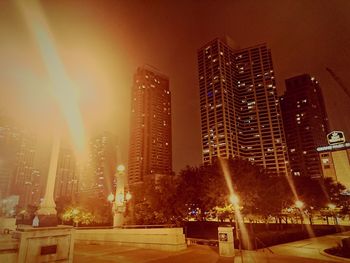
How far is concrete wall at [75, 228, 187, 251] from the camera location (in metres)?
17.3

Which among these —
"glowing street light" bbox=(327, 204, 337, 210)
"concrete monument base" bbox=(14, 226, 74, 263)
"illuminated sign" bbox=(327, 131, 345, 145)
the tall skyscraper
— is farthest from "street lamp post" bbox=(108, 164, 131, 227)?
the tall skyscraper

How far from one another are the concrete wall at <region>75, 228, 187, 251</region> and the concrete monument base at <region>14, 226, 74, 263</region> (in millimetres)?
8695

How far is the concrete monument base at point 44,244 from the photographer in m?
8.91

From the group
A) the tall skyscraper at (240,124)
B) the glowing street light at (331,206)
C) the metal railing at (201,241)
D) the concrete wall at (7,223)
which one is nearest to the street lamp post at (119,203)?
the metal railing at (201,241)

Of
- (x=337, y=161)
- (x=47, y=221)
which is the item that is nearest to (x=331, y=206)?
(x=47, y=221)

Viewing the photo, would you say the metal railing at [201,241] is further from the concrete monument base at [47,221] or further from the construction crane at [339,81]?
the construction crane at [339,81]

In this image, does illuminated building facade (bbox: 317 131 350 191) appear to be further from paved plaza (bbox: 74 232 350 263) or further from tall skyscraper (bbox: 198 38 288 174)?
paved plaza (bbox: 74 232 350 263)

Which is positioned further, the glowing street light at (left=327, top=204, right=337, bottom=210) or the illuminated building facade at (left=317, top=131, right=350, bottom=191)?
the illuminated building facade at (left=317, top=131, right=350, bottom=191)

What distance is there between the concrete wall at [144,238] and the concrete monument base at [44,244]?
870 centimetres

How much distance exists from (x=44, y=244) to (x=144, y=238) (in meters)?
10.8

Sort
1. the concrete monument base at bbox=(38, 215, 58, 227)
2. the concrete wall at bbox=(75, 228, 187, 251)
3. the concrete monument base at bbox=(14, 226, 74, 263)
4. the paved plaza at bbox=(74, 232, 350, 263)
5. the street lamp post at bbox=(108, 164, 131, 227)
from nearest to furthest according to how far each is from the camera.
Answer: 1. the concrete monument base at bbox=(14, 226, 74, 263)
2. the concrete monument base at bbox=(38, 215, 58, 227)
3. the paved plaza at bbox=(74, 232, 350, 263)
4. the concrete wall at bbox=(75, 228, 187, 251)
5. the street lamp post at bbox=(108, 164, 131, 227)

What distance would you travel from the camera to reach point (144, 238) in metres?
19.0

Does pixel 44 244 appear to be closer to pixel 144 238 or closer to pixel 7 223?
pixel 144 238

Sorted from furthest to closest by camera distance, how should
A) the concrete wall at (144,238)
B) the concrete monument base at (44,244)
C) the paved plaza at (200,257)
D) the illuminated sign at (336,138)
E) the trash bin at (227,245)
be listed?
1. the illuminated sign at (336,138)
2. the concrete wall at (144,238)
3. the trash bin at (227,245)
4. the paved plaza at (200,257)
5. the concrete monument base at (44,244)
